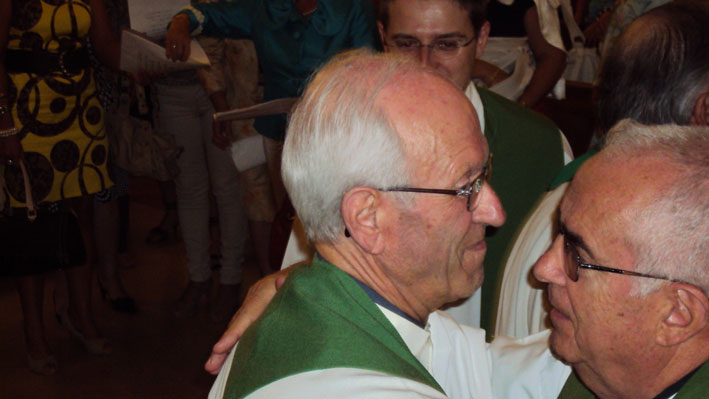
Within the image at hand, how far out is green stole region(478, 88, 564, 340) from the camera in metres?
2.61

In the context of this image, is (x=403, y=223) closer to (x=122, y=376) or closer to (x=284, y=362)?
(x=284, y=362)

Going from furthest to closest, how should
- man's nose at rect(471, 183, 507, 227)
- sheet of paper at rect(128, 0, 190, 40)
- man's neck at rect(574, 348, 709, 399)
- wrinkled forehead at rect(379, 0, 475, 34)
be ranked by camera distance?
sheet of paper at rect(128, 0, 190, 40) < wrinkled forehead at rect(379, 0, 475, 34) < man's nose at rect(471, 183, 507, 227) < man's neck at rect(574, 348, 709, 399)

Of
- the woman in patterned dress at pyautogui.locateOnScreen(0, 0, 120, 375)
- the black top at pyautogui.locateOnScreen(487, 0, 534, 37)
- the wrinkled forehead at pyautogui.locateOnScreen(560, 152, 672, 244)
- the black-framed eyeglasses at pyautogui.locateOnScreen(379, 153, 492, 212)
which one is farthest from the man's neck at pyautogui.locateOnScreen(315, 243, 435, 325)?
the black top at pyautogui.locateOnScreen(487, 0, 534, 37)

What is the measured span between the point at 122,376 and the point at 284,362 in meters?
3.06

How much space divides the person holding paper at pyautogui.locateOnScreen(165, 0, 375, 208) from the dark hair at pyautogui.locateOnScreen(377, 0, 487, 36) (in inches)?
33.8

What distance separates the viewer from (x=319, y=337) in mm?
1362

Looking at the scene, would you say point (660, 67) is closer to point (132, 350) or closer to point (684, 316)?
point (684, 316)

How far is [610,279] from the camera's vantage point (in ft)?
4.58

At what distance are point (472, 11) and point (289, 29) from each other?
1.21 metres

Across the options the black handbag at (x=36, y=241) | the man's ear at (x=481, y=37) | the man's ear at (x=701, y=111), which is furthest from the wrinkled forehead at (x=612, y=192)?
the black handbag at (x=36, y=241)

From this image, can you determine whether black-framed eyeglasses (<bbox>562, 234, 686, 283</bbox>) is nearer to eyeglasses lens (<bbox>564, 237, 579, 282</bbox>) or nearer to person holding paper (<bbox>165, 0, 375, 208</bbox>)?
eyeglasses lens (<bbox>564, 237, 579, 282</bbox>)

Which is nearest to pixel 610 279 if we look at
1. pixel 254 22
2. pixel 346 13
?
pixel 346 13

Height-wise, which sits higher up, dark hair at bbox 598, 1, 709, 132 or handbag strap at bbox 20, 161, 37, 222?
dark hair at bbox 598, 1, 709, 132

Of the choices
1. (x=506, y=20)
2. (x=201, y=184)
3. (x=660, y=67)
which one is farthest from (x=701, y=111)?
(x=201, y=184)
